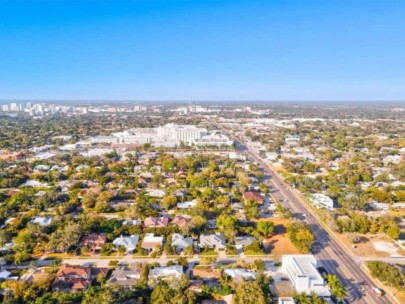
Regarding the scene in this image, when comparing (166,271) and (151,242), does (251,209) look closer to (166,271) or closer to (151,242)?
(151,242)

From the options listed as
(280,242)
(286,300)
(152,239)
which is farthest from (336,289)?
(152,239)

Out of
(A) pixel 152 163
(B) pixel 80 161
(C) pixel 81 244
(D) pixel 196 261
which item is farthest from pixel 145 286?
(B) pixel 80 161

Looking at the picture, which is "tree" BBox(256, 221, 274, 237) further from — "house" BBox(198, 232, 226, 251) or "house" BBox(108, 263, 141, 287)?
"house" BBox(108, 263, 141, 287)

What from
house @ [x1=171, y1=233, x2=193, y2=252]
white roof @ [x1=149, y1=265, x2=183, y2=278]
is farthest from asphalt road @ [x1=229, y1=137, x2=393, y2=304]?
white roof @ [x1=149, y1=265, x2=183, y2=278]

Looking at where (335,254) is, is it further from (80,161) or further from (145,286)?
(80,161)

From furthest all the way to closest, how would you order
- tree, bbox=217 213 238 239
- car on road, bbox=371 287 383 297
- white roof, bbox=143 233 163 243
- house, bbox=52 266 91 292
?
tree, bbox=217 213 238 239
white roof, bbox=143 233 163 243
car on road, bbox=371 287 383 297
house, bbox=52 266 91 292
